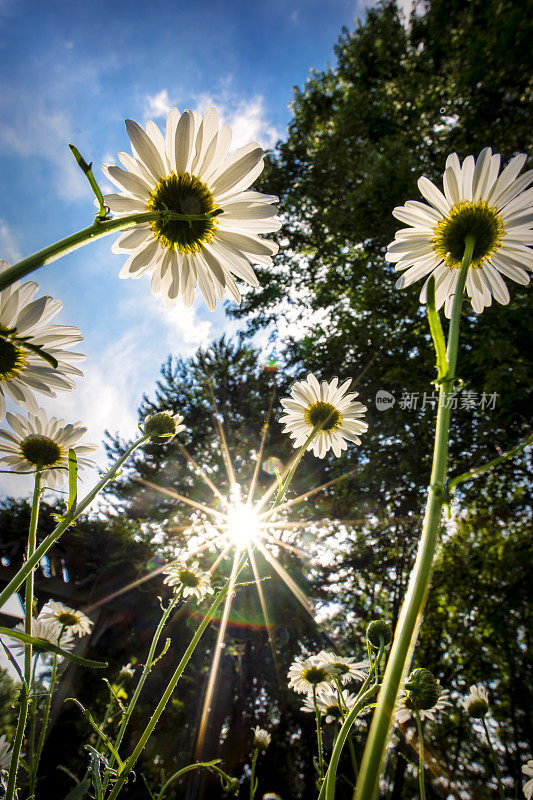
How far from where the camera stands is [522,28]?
16.8ft

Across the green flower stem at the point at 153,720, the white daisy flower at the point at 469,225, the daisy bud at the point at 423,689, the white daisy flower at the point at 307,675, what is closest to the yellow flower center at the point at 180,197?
the white daisy flower at the point at 469,225

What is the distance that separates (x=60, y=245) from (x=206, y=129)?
47cm

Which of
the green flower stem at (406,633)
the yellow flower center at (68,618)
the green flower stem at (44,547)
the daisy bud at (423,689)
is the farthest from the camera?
the yellow flower center at (68,618)

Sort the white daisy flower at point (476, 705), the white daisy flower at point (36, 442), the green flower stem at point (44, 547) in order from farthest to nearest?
the white daisy flower at point (476, 705) < the white daisy flower at point (36, 442) < the green flower stem at point (44, 547)

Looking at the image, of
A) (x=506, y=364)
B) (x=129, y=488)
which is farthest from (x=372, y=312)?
(x=129, y=488)

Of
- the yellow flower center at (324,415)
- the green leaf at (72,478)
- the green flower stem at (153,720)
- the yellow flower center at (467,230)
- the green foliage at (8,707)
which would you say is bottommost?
the green foliage at (8,707)

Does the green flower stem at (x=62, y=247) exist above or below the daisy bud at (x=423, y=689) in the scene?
above

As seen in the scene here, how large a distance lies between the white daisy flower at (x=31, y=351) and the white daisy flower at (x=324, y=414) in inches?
31.6

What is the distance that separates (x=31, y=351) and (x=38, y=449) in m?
0.37

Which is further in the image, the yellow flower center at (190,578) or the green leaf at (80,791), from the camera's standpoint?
the yellow flower center at (190,578)

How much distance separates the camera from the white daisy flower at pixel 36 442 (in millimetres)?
914

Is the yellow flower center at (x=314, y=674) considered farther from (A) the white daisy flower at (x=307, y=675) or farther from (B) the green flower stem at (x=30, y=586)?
(B) the green flower stem at (x=30, y=586)

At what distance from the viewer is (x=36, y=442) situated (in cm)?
92

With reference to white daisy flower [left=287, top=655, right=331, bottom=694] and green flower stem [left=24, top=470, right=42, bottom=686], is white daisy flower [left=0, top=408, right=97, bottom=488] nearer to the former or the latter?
green flower stem [left=24, top=470, right=42, bottom=686]
